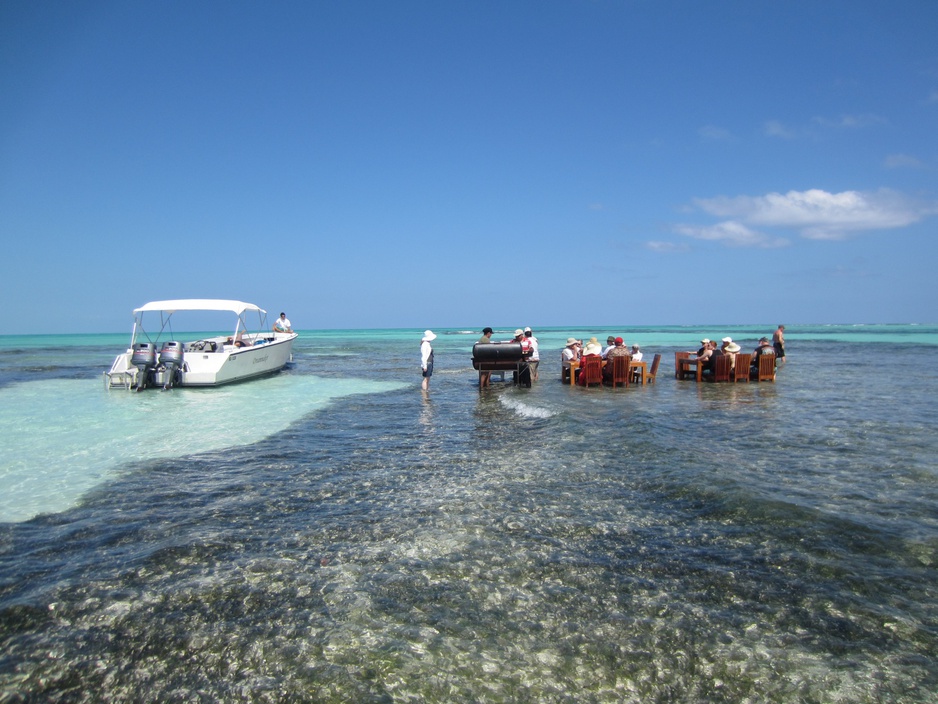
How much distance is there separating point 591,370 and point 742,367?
5.14 meters

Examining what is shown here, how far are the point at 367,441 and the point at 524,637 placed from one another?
6.62 m

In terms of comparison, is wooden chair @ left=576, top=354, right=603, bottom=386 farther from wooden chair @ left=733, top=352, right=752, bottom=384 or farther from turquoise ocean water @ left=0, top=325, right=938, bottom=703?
turquoise ocean water @ left=0, top=325, right=938, bottom=703

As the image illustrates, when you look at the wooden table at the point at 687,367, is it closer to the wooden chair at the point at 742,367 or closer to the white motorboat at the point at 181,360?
the wooden chair at the point at 742,367

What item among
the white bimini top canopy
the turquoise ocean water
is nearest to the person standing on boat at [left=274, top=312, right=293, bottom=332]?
the white bimini top canopy

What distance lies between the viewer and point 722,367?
60.1 feet

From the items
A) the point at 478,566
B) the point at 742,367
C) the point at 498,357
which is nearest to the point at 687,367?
the point at 742,367

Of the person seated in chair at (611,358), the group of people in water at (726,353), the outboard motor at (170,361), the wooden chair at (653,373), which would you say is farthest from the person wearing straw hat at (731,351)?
the outboard motor at (170,361)

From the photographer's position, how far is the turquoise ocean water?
136 inches

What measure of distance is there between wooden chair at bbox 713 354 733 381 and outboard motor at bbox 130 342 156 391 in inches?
718

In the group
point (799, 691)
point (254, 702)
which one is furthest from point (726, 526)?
point (254, 702)

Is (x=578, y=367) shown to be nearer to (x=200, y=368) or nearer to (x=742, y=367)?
(x=742, y=367)

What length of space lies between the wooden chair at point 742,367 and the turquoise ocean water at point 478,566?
7.73 metres

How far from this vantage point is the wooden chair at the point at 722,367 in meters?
18.2

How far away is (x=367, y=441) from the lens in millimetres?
10062
